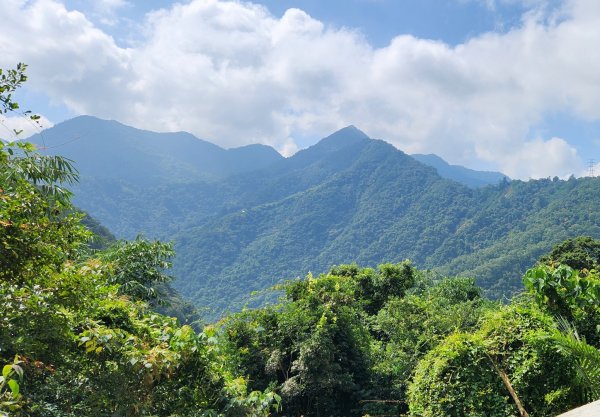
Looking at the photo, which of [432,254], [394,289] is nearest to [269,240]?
[432,254]

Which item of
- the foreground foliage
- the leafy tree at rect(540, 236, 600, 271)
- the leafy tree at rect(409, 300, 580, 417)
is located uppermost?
the leafy tree at rect(540, 236, 600, 271)

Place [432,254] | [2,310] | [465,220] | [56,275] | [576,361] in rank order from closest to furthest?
[2,310] → [56,275] → [576,361] → [432,254] → [465,220]

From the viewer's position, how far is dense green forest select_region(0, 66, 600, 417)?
3.60m

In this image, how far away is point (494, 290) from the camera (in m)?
81.9

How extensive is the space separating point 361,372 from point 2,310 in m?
9.68

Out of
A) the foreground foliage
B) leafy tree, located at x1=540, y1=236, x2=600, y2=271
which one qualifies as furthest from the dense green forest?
leafy tree, located at x1=540, y1=236, x2=600, y2=271

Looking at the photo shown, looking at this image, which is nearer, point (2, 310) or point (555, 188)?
point (2, 310)

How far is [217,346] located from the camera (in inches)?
186

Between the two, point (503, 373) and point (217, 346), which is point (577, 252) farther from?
point (217, 346)

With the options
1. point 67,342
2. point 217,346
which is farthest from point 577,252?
point 67,342

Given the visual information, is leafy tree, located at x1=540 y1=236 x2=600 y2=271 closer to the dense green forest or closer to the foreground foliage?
the dense green forest

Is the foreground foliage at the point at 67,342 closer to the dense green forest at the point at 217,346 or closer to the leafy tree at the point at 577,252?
the dense green forest at the point at 217,346

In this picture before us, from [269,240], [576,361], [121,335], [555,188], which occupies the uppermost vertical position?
[269,240]

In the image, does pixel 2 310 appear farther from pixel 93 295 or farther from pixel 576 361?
pixel 576 361
